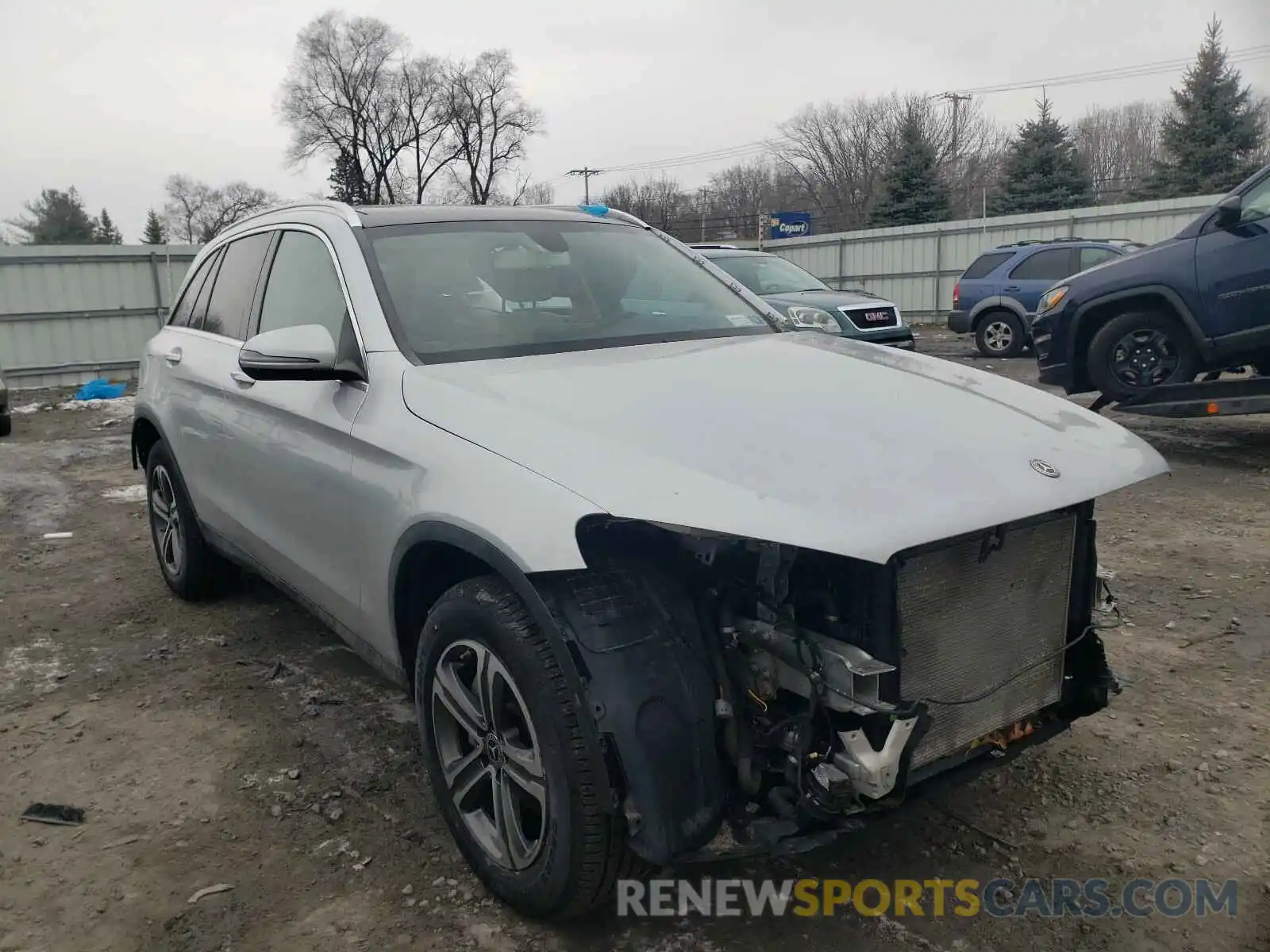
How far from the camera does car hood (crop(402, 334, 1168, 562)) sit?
78.1 inches

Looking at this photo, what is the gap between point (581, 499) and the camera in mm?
2098

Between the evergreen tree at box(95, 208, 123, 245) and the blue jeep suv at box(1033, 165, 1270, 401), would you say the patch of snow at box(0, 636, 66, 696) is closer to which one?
the blue jeep suv at box(1033, 165, 1270, 401)

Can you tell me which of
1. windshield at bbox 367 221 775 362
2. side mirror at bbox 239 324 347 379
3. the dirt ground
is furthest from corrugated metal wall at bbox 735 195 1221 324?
side mirror at bbox 239 324 347 379

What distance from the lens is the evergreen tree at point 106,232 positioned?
57594 mm

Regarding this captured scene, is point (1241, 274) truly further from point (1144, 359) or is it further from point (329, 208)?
point (329, 208)

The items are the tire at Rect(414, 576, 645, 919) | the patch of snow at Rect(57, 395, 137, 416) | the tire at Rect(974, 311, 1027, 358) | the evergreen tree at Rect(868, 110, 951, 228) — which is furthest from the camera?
the evergreen tree at Rect(868, 110, 951, 228)

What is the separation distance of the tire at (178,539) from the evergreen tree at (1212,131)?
3142cm

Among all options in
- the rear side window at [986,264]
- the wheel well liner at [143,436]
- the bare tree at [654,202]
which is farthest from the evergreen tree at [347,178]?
the wheel well liner at [143,436]

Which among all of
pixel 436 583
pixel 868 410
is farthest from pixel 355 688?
pixel 868 410

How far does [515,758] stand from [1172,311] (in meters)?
7.21

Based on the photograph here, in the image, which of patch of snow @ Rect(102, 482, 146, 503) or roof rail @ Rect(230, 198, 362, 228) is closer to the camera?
roof rail @ Rect(230, 198, 362, 228)

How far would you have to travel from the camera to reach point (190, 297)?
193 inches
